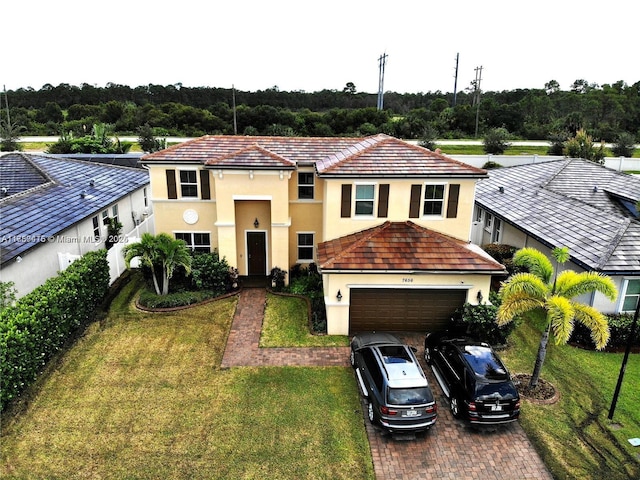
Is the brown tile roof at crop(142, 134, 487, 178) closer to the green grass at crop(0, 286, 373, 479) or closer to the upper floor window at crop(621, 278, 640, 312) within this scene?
the upper floor window at crop(621, 278, 640, 312)

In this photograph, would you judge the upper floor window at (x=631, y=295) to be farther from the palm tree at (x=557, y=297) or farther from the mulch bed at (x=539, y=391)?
the mulch bed at (x=539, y=391)

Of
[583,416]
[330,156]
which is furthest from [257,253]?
[583,416]

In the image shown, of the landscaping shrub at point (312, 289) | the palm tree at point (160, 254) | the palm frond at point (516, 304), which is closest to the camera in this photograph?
the palm frond at point (516, 304)

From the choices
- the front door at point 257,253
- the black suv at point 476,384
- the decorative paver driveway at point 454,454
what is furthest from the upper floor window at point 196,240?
the black suv at point 476,384

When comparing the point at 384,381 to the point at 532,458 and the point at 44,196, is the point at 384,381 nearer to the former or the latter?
the point at 532,458

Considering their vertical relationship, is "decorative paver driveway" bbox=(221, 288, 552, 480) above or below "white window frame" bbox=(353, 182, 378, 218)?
below

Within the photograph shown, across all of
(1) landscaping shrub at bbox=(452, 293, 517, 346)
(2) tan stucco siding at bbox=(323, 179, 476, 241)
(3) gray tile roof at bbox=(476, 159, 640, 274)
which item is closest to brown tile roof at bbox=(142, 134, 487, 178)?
(2) tan stucco siding at bbox=(323, 179, 476, 241)
